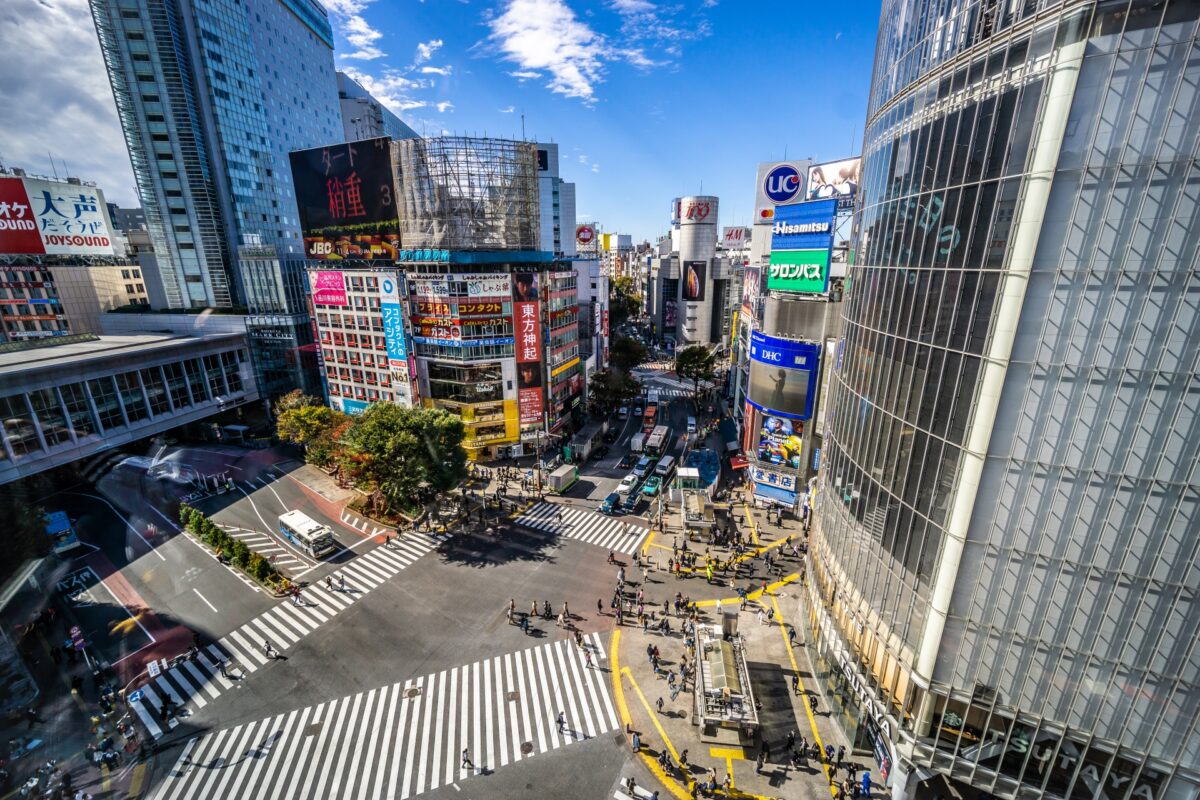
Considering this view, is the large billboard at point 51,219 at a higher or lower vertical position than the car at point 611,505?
higher

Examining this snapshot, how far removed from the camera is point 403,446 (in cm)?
4184

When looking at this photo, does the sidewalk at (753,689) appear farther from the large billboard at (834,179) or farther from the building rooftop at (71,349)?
the building rooftop at (71,349)

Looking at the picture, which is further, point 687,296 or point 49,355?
point 687,296

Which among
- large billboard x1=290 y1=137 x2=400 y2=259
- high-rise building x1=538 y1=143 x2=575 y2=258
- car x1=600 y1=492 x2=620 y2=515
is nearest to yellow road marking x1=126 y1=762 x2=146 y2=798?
car x1=600 y1=492 x2=620 y2=515

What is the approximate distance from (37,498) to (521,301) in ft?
172

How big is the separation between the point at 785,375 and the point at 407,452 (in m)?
36.5

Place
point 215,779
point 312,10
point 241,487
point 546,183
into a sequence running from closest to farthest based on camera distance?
1. point 215,779
2. point 241,487
3. point 312,10
4. point 546,183

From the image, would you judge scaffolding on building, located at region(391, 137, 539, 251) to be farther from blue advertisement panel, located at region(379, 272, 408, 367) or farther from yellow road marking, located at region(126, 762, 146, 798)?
yellow road marking, located at region(126, 762, 146, 798)

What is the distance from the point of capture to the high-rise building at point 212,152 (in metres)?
65.9

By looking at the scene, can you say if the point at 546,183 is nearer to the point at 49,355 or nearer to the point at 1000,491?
the point at 49,355

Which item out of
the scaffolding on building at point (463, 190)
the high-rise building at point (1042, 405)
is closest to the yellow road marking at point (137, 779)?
the high-rise building at point (1042, 405)

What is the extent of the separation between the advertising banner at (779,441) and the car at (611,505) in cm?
1572

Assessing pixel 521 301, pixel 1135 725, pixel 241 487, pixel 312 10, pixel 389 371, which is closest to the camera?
pixel 1135 725

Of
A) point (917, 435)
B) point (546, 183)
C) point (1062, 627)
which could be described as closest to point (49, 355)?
point (917, 435)
